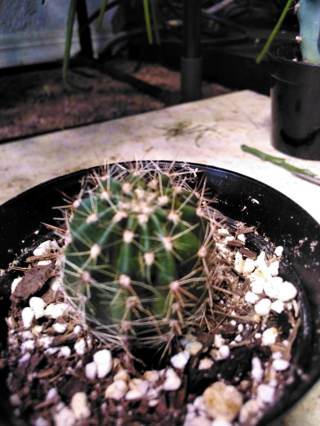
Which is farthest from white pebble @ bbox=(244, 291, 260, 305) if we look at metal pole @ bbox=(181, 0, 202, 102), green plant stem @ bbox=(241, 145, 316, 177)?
metal pole @ bbox=(181, 0, 202, 102)

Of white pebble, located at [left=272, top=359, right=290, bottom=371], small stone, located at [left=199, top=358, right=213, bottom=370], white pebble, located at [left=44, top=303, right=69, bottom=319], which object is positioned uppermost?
white pebble, located at [left=272, top=359, right=290, bottom=371]

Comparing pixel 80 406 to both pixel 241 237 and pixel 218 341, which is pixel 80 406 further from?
pixel 241 237

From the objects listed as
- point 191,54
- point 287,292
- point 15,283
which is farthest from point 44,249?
point 191,54

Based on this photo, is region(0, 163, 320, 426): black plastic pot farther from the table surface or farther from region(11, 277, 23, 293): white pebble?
the table surface

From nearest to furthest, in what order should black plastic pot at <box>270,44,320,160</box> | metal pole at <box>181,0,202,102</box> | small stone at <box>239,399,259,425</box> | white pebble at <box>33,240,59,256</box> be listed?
small stone at <box>239,399,259,425</box>, white pebble at <box>33,240,59,256</box>, black plastic pot at <box>270,44,320,160</box>, metal pole at <box>181,0,202,102</box>

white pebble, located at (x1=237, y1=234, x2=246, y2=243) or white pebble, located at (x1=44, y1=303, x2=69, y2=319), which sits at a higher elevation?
white pebble, located at (x1=237, y1=234, x2=246, y2=243)

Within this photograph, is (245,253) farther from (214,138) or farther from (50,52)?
(50,52)

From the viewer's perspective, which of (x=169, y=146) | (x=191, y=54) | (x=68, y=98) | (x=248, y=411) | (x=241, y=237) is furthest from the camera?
(x=68, y=98)

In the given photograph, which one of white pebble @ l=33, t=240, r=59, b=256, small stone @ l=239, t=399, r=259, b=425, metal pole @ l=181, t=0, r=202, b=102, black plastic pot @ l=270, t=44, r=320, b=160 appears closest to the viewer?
small stone @ l=239, t=399, r=259, b=425
